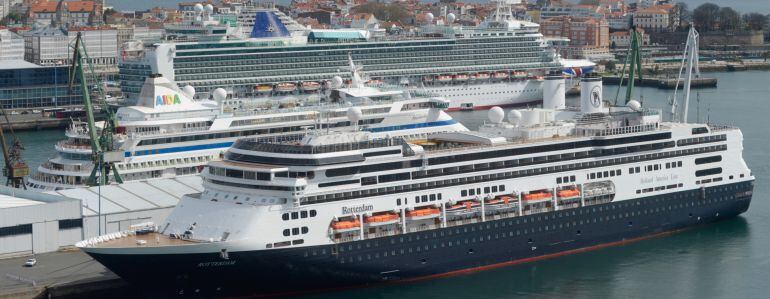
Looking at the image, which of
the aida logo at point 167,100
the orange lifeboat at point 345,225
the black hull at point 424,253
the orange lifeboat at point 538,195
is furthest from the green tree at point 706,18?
the orange lifeboat at point 345,225

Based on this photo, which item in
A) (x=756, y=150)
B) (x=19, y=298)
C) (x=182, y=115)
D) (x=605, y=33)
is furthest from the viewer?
(x=605, y=33)

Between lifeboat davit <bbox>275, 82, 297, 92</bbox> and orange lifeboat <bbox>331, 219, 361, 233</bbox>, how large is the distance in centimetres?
3303

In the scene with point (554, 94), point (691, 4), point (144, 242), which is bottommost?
point (144, 242)

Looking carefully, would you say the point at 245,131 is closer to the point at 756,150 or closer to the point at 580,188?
the point at 580,188

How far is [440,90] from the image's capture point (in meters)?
59.6

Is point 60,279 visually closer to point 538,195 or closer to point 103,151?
point 103,151

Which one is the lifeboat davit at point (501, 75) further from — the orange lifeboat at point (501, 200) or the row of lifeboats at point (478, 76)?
the orange lifeboat at point (501, 200)

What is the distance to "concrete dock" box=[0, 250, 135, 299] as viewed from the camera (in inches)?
920

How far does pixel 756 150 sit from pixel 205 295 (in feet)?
75.2

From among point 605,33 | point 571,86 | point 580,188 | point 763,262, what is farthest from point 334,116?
point 605,33

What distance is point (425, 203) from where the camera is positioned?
1002 inches

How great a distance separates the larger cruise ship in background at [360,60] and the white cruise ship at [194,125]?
50.0 feet

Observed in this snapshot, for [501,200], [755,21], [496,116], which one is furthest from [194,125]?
[755,21]

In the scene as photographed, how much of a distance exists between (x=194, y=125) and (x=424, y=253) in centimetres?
1065
